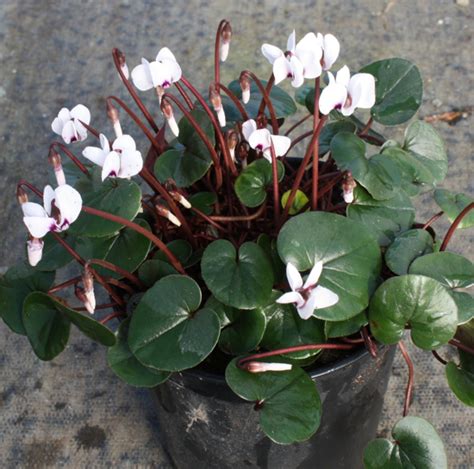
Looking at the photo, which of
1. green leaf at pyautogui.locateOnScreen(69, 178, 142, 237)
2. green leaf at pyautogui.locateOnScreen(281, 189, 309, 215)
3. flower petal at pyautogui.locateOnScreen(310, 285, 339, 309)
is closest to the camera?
flower petal at pyautogui.locateOnScreen(310, 285, 339, 309)

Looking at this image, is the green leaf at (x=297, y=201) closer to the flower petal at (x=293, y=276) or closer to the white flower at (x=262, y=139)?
the white flower at (x=262, y=139)

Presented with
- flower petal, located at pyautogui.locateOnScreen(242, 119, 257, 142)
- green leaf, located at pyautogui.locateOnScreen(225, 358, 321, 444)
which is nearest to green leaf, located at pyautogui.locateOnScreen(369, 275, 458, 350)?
green leaf, located at pyautogui.locateOnScreen(225, 358, 321, 444)

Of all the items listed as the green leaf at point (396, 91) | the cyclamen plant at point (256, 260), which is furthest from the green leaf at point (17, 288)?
the green leaf at point (396, 91)

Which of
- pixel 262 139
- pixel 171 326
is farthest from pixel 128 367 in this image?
pixel 262 139

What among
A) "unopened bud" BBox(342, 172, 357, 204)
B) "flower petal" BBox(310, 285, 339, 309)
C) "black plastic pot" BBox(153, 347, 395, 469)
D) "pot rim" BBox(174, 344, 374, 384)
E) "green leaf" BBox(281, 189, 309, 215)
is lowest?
"black plastic pot" BBox(153, 347, 395, 469)

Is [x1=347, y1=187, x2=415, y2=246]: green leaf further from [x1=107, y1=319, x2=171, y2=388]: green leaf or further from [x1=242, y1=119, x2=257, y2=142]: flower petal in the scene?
[x1=107, y1=319, x2=171, y2=388]: green leaf

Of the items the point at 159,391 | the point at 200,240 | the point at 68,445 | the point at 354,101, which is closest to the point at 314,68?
the point at 354,101
